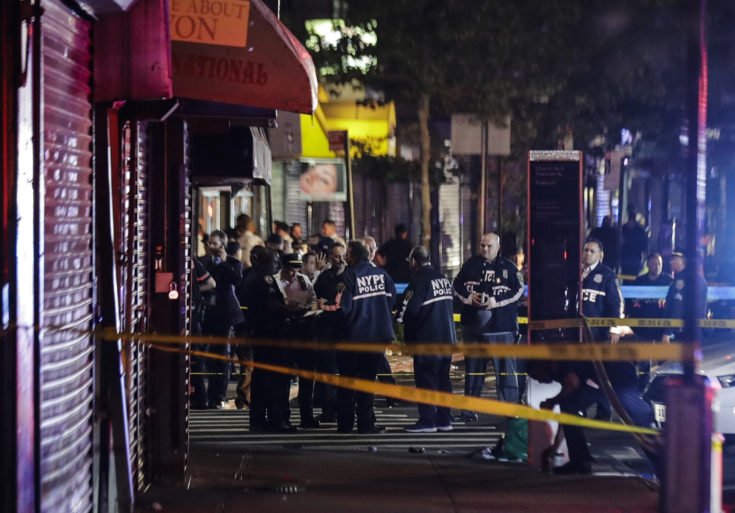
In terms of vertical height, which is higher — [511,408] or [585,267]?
[585,267]

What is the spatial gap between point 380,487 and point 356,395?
10.6ft

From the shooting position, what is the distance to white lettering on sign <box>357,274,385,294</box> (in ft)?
43.0

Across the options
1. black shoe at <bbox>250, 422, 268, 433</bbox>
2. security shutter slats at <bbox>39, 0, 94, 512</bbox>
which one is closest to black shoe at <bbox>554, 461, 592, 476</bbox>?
black shoe at <bbox>250, 422, 268, 433</bbox>

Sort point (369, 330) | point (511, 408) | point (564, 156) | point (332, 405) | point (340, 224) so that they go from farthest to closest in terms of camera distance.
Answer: point (340, 224)
point (332, 405)
point (369, 330)
point (564, 156)
point (511, 408)

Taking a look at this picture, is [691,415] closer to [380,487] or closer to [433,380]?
[380,487]

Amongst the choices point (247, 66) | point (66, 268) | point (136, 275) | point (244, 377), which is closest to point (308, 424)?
point (244, 377)

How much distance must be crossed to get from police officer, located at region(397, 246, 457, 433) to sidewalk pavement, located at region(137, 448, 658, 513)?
63.9 inches

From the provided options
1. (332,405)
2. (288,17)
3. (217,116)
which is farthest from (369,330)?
(288,17)

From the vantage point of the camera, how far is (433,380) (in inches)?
523

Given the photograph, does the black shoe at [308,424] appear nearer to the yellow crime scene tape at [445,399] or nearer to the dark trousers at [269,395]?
the dark trousers at [269,395]

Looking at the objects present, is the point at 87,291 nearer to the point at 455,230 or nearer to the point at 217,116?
the point at 217,116

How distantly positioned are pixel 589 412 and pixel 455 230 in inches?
1229

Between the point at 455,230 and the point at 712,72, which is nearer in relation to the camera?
the point at 712,72

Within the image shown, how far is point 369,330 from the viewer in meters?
13.1
